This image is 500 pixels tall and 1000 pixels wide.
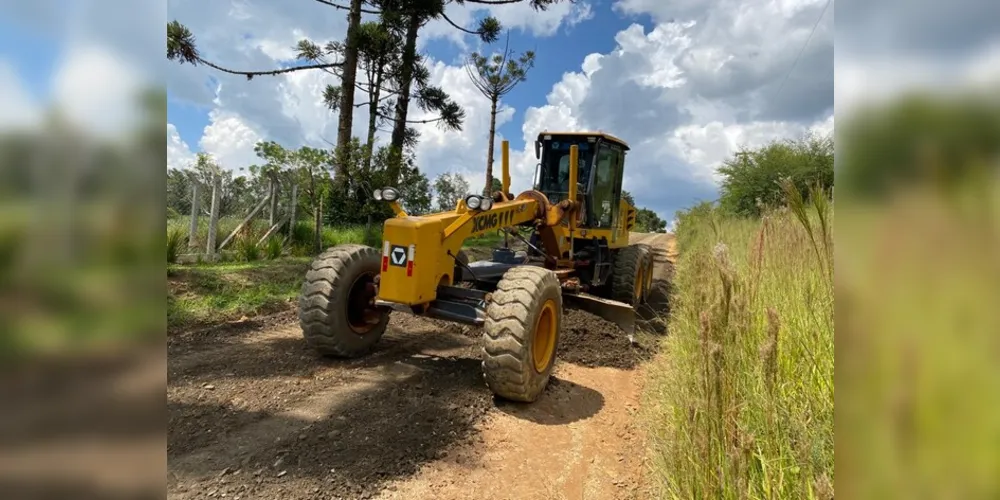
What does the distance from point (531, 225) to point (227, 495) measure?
4.45 m

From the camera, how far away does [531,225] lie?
21.3 feet

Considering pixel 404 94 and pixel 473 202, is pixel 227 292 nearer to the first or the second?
pixel 473 202

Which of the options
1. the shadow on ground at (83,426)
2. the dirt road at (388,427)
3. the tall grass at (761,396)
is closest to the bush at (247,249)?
the dirt road at (388,427)

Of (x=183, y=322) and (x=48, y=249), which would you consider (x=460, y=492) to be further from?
(x=183, y=322)

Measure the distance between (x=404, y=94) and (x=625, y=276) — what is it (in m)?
10.7

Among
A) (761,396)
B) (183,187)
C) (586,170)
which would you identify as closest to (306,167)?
(183,187)

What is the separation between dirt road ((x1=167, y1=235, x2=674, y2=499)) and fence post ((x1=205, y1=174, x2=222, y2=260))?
501cm

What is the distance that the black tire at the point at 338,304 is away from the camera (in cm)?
468

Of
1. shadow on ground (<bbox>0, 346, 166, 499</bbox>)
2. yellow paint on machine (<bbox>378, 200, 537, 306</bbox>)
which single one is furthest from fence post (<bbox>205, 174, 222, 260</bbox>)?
shadow on ground (<bbox>0, 346, 166, 499</bbox>)

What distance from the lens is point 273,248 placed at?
10695mm

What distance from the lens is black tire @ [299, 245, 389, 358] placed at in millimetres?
4676

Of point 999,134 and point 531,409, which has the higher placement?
point 999,134

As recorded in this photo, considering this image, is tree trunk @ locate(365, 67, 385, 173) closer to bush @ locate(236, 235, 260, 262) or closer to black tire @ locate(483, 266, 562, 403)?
bush @ locate(236, 235, 260, 262)

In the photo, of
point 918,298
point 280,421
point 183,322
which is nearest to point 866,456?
point 918,298
